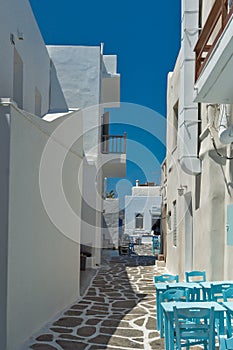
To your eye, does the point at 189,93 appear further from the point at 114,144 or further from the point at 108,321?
→ the point at 114,144

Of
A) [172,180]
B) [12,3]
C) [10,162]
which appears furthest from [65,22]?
[10,162]

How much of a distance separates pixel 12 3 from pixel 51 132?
352cm

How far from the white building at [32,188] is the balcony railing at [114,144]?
4.27 metres

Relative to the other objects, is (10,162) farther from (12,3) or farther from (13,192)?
(12,3)

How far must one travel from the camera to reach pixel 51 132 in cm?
922

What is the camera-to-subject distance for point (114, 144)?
20.0 m

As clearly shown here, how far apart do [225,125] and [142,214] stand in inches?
1244

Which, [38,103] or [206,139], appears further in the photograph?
[38,103]

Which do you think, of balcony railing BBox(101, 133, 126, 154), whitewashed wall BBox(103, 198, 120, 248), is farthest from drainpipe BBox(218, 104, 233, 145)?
whitewashed wall BBox(103, 198, 120, 248)

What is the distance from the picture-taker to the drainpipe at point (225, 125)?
27.8 feet

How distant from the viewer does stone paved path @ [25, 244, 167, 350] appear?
761 cm

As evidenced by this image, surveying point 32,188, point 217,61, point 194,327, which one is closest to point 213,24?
point 217,61

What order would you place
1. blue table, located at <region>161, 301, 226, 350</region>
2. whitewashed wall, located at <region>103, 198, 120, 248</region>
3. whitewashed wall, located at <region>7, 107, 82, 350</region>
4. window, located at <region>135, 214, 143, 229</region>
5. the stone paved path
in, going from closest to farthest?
blue table, located at <region>161, 301, 226, 350</region>, whitewashed wall, located at <region>7, 107, 82, 350</region>, the stone paved path, whitewashed wall, located at <region>103, 198, 120, 248</region>, window, located at <region>135, 214, 143, 229</region>

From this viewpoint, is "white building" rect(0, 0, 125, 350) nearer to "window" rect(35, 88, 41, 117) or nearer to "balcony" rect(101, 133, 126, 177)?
"window" rect(35, 88, 41, 117)
